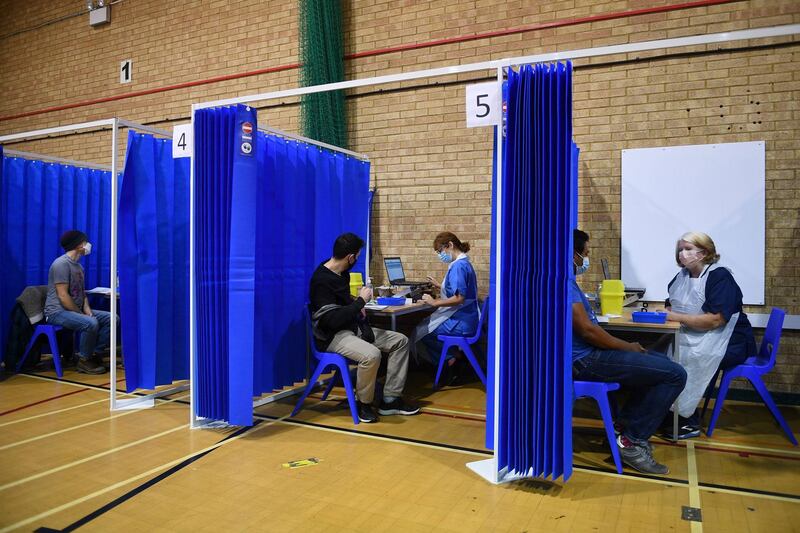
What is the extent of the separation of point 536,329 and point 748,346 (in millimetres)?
1909

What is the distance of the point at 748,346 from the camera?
396cm

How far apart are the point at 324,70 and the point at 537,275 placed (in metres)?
4.37

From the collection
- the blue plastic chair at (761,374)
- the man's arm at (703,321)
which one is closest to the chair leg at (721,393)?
the blue plastic chair at (761,374)

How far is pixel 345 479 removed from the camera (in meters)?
3.16

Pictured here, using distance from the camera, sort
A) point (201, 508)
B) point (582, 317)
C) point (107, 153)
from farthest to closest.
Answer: point (107, 153) → point (582, 317) → point (201, 508)

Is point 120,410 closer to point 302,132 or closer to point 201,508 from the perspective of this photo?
point 201,508

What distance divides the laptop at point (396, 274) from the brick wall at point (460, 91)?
0.33 meters

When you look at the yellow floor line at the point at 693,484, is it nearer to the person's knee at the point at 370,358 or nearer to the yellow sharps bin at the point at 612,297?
the yellow sharps bin at the point at 612,297

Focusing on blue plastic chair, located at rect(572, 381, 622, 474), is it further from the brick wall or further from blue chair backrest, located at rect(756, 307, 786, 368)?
the brick wall

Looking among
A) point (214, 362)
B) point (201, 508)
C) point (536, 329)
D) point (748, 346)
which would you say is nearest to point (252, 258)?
point (214, 362)

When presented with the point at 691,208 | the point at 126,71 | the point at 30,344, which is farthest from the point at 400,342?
the point at 126,71

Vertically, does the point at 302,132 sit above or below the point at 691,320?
above

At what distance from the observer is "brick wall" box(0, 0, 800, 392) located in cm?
496

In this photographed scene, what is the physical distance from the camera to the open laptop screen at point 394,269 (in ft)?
19.5
